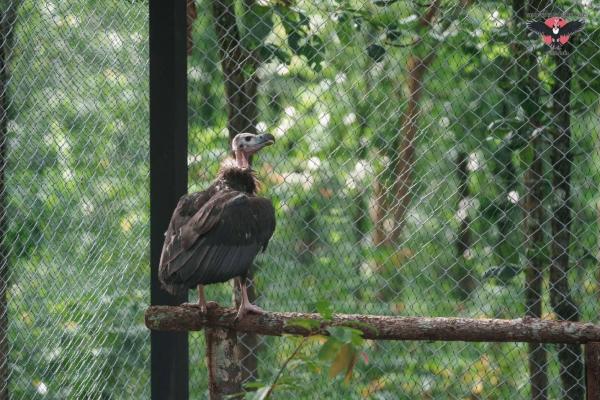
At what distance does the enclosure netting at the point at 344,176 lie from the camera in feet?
12.7


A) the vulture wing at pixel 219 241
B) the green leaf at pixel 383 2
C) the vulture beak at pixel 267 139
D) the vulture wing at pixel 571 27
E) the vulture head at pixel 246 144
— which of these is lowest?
the vulture wing at pixel 219 241

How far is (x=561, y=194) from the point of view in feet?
12.6

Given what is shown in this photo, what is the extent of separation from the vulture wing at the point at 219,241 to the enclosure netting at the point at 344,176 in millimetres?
285

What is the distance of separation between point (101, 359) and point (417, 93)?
5.15 ft

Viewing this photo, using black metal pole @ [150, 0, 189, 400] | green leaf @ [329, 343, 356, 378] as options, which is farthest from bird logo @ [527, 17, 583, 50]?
green leaf @ [329, 343, 356, 378]

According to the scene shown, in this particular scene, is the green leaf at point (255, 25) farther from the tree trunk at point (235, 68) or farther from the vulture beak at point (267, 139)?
the vulture beak at point (267, 139)

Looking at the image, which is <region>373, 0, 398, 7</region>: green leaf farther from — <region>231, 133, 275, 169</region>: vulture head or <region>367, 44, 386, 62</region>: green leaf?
<region>231, 133, 275, 169</region>: vulture head

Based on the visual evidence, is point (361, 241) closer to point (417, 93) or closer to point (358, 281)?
point (358, 281)

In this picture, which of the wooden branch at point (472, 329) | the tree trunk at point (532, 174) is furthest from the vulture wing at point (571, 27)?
the wooden branch at point (472, 329)

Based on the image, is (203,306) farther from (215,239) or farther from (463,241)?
(463,241)

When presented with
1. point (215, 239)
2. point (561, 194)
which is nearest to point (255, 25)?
point (215, 239)

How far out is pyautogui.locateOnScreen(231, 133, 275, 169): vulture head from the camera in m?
4.04

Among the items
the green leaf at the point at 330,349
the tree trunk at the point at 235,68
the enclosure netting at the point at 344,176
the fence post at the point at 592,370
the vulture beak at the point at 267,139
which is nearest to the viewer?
the green leaf at the point at 330,349

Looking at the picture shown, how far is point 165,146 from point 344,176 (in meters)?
0.70
